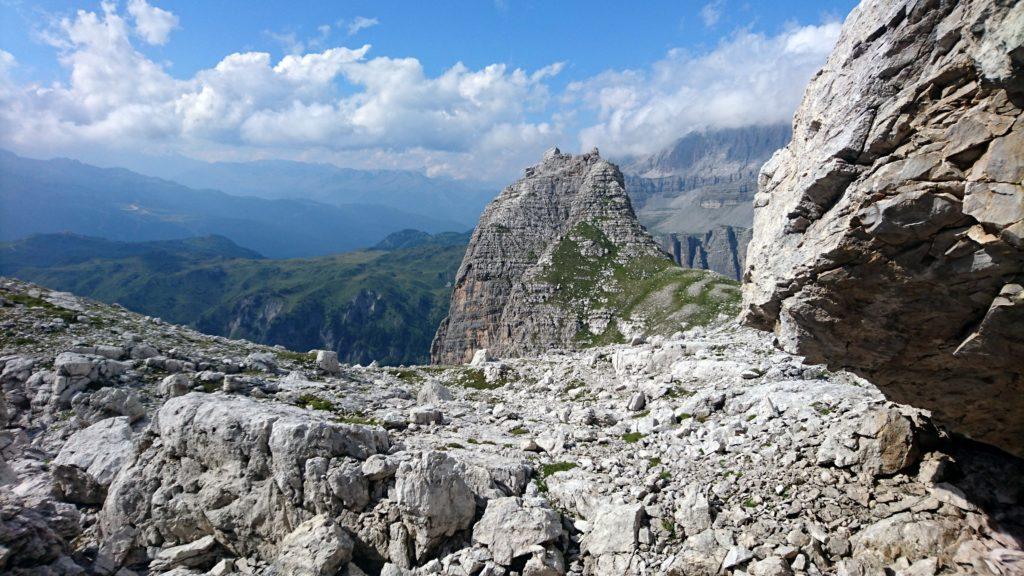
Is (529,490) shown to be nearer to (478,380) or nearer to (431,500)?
(431,500)

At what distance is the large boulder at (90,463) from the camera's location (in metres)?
21.6

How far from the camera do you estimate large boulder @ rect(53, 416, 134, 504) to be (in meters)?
21.6

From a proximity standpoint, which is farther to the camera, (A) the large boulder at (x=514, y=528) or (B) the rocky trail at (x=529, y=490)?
(A) the large boulder at (x=514, y=528)

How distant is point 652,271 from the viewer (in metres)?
150

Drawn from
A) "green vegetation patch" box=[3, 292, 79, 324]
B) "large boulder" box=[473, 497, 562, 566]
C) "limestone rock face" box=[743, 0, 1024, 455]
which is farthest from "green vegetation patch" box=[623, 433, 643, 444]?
"green vegetation patch" box=[3, 292, 79, 324]

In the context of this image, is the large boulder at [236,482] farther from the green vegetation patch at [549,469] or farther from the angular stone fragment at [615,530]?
the angular stone fragment at [615,530]

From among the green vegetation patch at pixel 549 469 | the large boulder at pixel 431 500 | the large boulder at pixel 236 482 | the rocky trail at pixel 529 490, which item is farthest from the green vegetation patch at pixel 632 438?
the large boulder at pixel 236 482

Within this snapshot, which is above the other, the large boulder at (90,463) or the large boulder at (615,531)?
the large boulder at (615,531)

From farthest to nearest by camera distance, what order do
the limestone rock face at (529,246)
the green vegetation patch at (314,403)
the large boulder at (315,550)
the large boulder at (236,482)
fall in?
the limestone rock face at (529,246), the green vegetation patch at (314,403), the large boulder at (236,482), the large boulder at (315,550)

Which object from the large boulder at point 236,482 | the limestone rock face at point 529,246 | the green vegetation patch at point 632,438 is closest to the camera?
the large boulder at point 236,482

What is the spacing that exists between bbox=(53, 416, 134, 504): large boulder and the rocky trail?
0.28ft

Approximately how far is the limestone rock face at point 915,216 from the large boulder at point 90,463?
92.9ft

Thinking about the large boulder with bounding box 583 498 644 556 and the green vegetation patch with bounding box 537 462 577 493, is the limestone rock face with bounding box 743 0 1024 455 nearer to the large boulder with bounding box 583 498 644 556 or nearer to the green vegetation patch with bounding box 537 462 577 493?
A: the large boulder with bounding box 583 498 644 556

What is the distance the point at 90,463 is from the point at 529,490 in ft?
67.1
